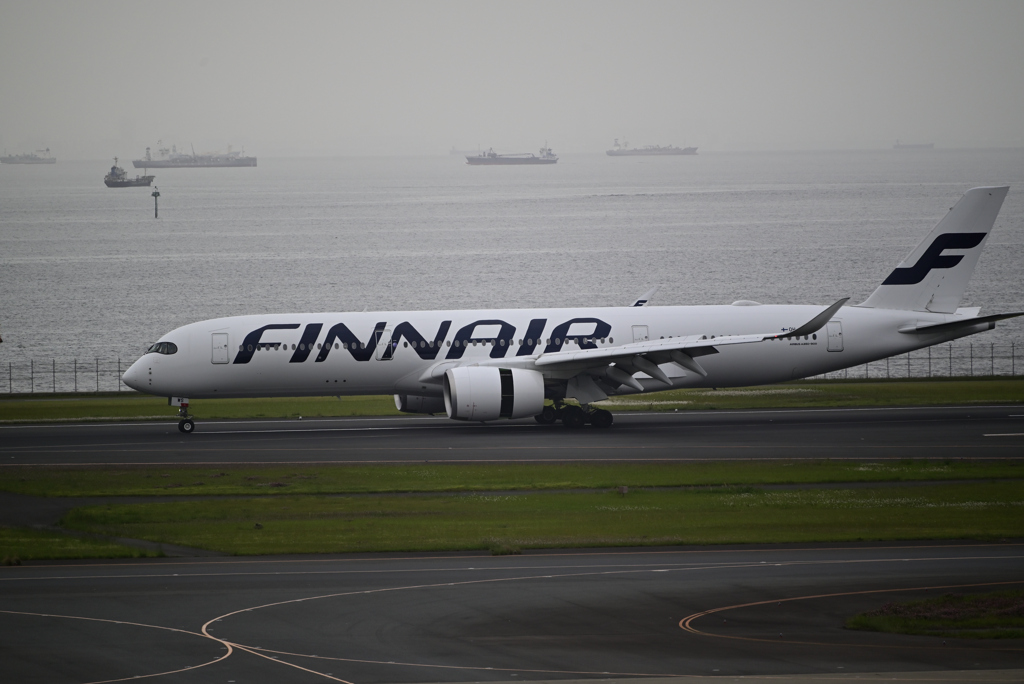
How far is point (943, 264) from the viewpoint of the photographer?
5081 cm

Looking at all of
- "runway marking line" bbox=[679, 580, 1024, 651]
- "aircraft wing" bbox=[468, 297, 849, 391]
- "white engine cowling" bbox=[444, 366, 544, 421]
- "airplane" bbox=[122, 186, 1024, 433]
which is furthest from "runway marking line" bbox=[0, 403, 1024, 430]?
"runway marking line" bbox=[679, 580, 1024, 651]

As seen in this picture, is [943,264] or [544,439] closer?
[544,439]

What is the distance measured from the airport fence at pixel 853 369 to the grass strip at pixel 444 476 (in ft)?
124

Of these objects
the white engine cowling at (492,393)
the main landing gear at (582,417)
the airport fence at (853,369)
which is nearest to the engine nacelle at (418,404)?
the white engine cowling at (492,393)

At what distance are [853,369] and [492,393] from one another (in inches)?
1767

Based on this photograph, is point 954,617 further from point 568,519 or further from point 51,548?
point 51,548

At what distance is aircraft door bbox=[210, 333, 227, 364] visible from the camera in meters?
46.7

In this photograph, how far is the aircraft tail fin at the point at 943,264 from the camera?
50.7 meters

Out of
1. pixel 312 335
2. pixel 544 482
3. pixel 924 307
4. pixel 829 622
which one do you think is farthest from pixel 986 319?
pixel 829 622

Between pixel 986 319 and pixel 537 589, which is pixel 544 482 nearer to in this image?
pixel 537 589

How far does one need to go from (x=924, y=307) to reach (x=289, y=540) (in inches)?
1303

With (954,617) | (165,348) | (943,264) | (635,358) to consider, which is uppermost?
(943,264)

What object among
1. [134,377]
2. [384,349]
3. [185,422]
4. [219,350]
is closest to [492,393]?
[384,349]

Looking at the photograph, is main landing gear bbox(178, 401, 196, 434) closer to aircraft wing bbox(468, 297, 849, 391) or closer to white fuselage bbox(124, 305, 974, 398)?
white fuselage bbox(124, 305, 974, 398)
